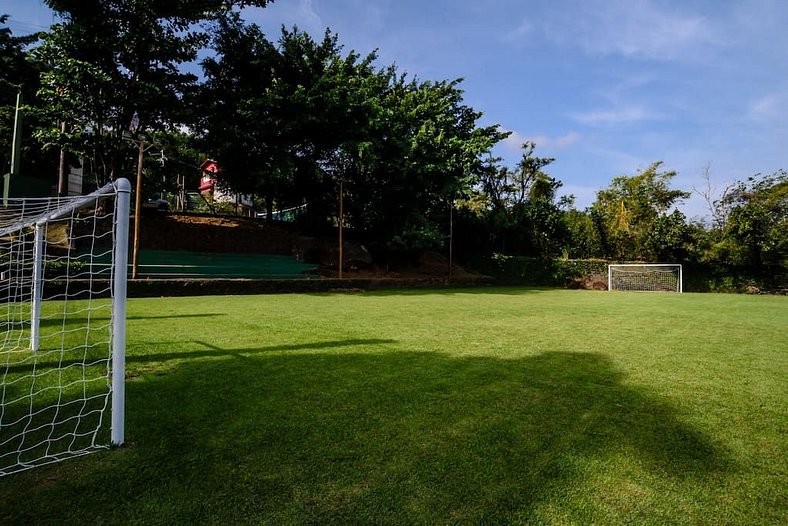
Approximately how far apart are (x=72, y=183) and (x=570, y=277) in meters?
28.2

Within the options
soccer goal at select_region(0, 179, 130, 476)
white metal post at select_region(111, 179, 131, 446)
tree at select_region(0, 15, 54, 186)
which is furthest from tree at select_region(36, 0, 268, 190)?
white metal post at select_region(111, 179, 131, 446)

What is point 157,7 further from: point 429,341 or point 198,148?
point 429,341

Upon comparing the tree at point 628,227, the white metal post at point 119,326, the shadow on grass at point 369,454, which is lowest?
the shadow on grass at point 369,454

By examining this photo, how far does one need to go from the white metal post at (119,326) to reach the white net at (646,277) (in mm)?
22379

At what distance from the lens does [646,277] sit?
20.3 meters

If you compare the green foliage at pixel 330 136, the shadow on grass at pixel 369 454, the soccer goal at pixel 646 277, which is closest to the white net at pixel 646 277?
the soccer goal at pixel 646 277

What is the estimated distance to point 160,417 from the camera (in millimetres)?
2686

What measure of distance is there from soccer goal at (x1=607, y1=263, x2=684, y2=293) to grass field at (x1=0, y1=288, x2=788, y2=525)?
55.8 ft

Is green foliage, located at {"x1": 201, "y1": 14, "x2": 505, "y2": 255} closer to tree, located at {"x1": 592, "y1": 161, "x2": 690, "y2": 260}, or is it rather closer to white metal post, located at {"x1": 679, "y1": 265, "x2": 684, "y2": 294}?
tree, located at {"x1": 592, "y1": 161, "x2": 690, "y2": 260}

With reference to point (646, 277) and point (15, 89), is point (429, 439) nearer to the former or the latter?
point (646, 277)

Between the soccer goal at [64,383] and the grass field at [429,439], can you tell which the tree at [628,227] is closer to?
the grass field at [429,439]

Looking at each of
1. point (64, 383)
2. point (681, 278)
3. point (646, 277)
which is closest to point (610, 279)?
point (646, 277)

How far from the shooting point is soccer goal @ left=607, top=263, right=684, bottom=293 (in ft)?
64.4

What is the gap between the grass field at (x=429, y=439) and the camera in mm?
1773
